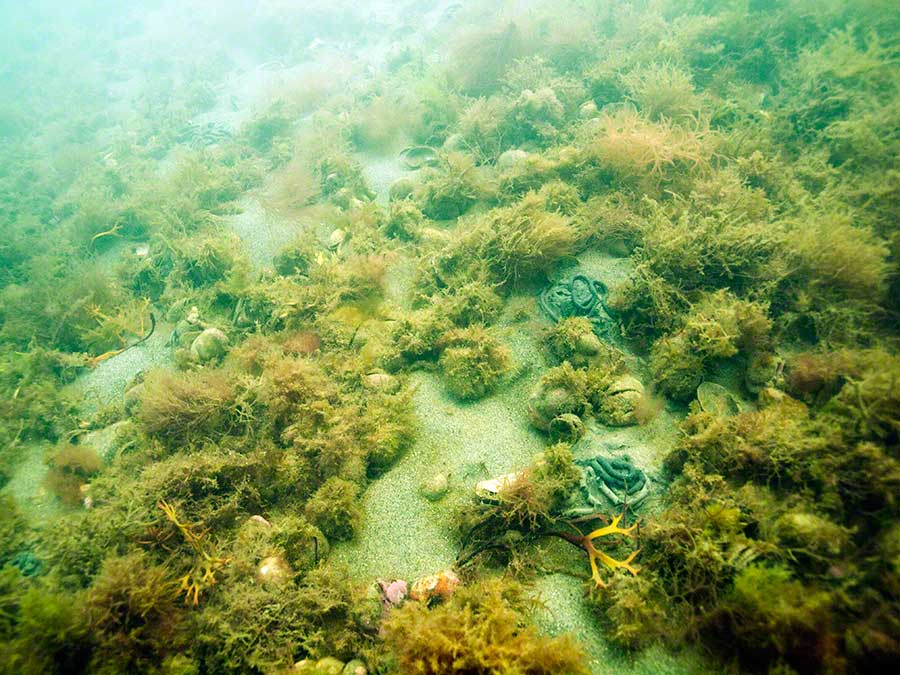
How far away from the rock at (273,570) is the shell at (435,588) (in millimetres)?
1181

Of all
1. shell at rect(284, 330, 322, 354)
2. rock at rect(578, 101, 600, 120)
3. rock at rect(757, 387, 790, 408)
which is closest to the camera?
rock at rect(757, 387, 790, 408)

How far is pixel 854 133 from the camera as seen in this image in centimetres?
528

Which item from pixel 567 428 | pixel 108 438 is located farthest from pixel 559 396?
pixel 108 438

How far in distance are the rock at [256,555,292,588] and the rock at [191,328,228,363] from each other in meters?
3.36

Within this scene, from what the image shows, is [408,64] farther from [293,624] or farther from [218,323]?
[293,624]

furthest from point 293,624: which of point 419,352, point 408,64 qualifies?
point 408,64

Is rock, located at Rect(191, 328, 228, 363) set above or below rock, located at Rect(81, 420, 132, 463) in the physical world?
above

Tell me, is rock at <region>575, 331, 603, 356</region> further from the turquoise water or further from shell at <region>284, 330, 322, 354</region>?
shell at <region>284, 330, 322, 354</region>

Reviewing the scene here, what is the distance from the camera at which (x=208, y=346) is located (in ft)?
18.9

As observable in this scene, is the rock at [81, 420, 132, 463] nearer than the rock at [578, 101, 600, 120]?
Yes

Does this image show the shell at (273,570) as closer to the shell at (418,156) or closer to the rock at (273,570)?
the rock at (273,570)

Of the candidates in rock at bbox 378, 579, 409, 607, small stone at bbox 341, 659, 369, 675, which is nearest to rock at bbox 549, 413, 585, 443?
rock at bbox 378, 579, 409, 607

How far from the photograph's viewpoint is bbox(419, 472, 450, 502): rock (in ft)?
13.3

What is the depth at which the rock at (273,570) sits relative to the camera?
340 cm
